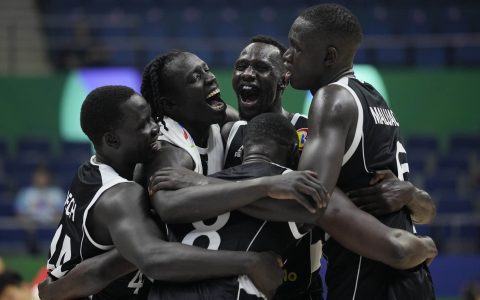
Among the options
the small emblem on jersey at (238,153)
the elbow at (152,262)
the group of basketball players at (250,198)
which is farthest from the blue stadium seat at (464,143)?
the elbow at (152,262)

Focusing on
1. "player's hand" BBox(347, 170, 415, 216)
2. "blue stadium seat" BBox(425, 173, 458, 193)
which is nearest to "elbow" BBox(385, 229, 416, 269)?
"player's hand" BBox(347, 170, 415, 216)

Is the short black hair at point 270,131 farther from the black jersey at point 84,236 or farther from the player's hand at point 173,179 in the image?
the black jersey at point 84,236

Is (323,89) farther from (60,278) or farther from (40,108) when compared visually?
(40,108)

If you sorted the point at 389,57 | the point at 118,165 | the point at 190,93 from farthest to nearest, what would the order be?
the point at 389,57, the point at 190,93, the point at 118,165

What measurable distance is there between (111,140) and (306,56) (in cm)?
118

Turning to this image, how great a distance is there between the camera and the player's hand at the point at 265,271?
421cm

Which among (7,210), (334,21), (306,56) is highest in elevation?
(334,21)

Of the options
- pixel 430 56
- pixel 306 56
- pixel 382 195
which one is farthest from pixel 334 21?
pixel 430 56

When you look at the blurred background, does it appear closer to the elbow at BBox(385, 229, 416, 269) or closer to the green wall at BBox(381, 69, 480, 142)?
the green wall at BBox(381, 69, 480, 142)

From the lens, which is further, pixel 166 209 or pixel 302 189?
pixel 166 209

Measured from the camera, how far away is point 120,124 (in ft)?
15.4

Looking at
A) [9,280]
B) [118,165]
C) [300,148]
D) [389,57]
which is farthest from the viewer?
[389,57]

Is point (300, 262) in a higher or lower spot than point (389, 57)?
higher

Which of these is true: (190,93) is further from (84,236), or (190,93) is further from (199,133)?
(84,236)
